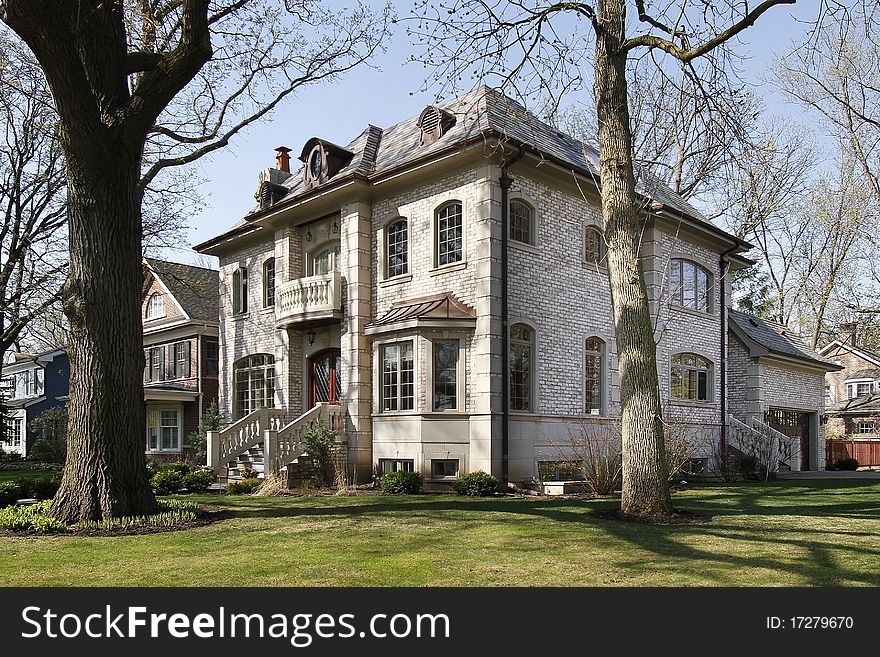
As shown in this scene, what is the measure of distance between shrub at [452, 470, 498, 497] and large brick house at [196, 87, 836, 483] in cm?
67

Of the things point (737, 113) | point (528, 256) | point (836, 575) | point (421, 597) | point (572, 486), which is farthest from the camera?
point (528, 256)

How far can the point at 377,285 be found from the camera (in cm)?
1916

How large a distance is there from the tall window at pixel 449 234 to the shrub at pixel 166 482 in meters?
7.91

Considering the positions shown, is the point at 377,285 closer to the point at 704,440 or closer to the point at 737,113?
the point at 737,113

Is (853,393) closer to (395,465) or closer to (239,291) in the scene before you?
(395,465)

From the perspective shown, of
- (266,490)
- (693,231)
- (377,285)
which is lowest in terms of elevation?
(266,490)

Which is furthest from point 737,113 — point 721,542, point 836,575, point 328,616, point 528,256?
point 328,616

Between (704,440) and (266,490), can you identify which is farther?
(704,440)

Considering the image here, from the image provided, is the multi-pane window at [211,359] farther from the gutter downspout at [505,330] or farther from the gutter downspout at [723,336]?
the gutter downspout at [723,336]

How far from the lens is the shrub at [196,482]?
57.9ft

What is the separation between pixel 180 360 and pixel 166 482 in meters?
15.6

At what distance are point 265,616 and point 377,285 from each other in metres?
14.1

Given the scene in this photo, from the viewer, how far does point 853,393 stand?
47625 millimetres

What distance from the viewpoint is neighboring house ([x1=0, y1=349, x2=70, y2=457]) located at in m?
44.5
